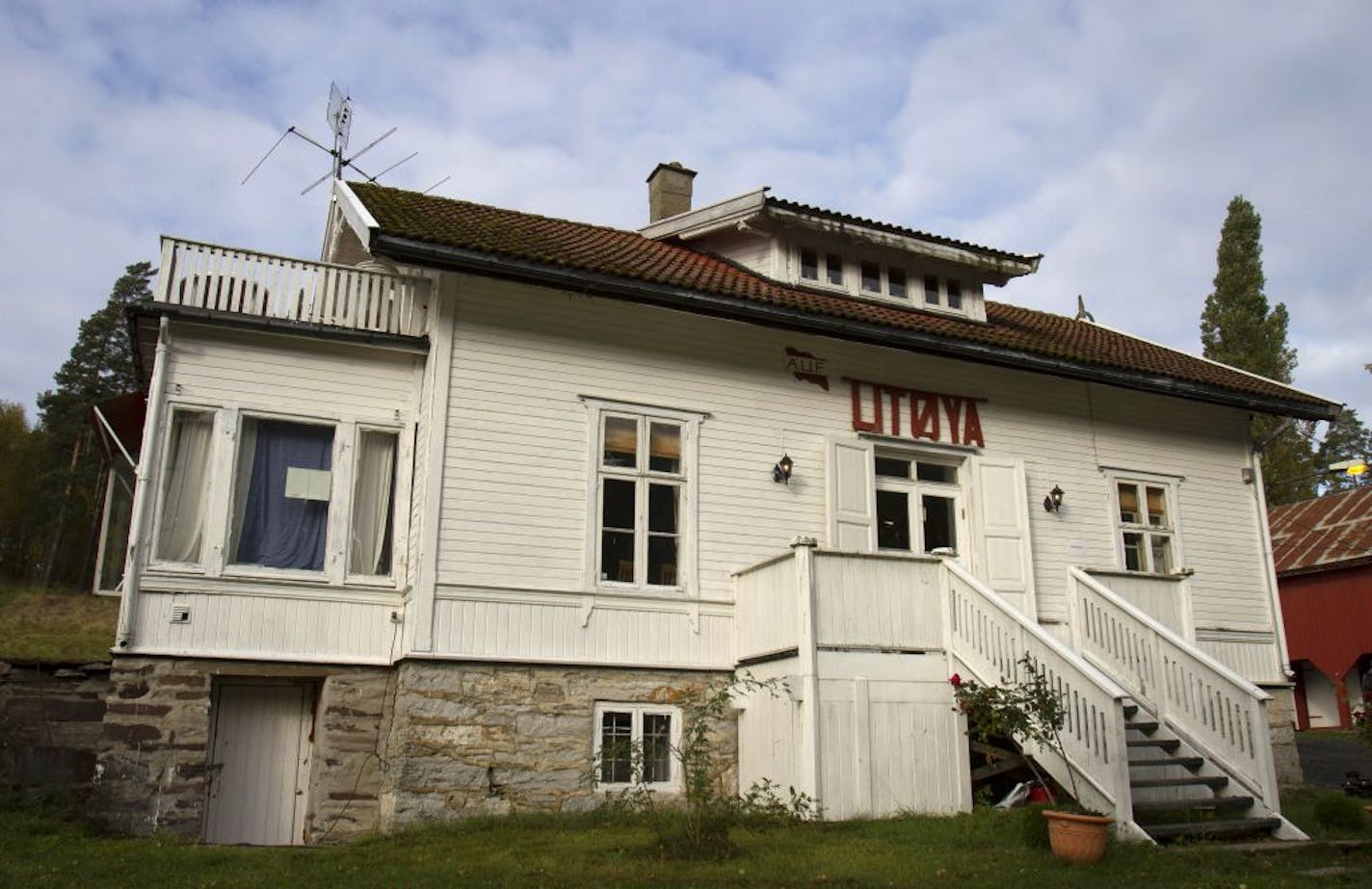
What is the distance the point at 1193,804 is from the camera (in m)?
10.2

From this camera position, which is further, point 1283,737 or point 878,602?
point 1283,737

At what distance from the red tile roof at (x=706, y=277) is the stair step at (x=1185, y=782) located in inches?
221

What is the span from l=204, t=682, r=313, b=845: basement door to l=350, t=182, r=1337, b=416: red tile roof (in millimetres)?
4973

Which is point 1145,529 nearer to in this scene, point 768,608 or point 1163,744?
point 1163,744

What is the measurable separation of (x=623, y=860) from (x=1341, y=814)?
7.02m

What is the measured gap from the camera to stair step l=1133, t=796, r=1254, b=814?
10.1 m

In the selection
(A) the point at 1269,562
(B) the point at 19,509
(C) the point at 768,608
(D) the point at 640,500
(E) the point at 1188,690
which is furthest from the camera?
(B) the point at 19,509

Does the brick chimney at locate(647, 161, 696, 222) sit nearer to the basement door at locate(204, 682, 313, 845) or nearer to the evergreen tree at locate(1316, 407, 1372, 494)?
the basement door at locate(204, 682, 313, 845)

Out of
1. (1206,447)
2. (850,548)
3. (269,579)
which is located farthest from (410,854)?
(1206,447)

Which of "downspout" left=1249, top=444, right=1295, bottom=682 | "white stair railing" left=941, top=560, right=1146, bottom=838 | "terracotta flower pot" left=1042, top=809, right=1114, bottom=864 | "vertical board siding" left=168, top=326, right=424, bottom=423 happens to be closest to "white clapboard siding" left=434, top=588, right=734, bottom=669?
"vertical board siding" left=168, top=326, right=424, bottom=423

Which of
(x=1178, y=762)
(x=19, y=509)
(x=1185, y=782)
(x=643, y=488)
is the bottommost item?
(x=1185, y=782)

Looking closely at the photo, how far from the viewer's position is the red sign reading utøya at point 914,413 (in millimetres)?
13891

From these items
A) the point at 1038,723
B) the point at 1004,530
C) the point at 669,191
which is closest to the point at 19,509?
the point at 669,191

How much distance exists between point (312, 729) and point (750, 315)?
655cm
